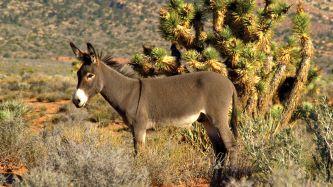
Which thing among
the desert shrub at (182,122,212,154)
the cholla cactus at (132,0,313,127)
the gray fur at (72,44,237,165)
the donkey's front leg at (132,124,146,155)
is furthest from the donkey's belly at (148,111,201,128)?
the cholla cactus at (132,0,313,127)

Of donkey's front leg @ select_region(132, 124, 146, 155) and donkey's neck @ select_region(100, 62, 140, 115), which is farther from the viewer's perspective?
donkey's neck @ select_region(100, 62, 140, 115)

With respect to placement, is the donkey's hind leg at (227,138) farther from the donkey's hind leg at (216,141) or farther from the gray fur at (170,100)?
the donkey's hind leg at (216,141)

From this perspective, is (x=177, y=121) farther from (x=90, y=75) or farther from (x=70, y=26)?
(x=70, y=26)

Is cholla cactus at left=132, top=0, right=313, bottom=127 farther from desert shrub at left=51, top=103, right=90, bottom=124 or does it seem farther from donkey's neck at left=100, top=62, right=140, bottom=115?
desert shrub at left=51, top=103, right=90, bottom=124

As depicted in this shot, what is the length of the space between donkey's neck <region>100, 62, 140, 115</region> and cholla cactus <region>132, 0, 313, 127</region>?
13.8 feet

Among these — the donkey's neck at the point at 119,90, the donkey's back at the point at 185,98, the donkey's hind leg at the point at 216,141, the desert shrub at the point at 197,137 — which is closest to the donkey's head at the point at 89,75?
the donkey's neck at the point at 119,90

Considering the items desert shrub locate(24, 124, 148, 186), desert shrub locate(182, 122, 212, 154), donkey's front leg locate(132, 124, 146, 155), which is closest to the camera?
desert shrub locate(24, 124, 148, 186)

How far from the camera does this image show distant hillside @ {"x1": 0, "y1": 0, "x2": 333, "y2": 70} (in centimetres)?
9044

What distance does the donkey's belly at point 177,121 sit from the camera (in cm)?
740

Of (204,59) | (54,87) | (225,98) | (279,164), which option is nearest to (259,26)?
(204,59)

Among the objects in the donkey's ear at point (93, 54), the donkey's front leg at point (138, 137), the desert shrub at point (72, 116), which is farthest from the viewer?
the desert shrub at point (72, 116)

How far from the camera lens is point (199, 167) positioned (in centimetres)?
792

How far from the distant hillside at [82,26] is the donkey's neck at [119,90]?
246ft

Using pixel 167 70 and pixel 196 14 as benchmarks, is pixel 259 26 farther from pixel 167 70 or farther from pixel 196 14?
pixel 167 70
